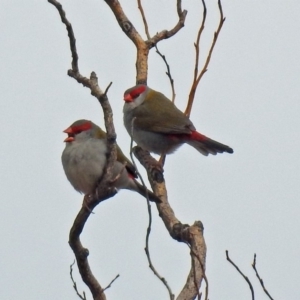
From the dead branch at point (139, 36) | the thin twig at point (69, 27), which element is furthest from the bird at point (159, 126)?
the thin twig at point (69, 27)

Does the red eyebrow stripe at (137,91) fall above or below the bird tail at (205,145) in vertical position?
above

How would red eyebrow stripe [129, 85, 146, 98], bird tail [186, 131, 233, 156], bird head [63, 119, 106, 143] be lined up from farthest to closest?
red eyebrow stripe [129, 85, 146, 98]
bird tail [186, 131, 233, 156]
bird head [63, 119, 106, 143]

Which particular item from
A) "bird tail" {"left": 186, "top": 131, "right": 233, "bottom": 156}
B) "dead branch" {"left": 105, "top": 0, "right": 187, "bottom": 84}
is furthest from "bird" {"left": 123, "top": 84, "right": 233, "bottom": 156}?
"dead branch" {"left": 105, "top": 0, "right": 187, "bottom": 84}

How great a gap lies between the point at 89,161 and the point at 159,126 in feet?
8.16

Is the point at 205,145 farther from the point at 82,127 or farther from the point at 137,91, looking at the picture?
the point at 82,127

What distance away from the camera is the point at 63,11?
4.19 m

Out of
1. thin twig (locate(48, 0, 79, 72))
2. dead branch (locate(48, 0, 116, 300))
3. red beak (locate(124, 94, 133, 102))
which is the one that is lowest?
dead branch (locate(48, 0, 116, 300))

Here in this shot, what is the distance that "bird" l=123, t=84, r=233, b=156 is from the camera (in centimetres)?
748

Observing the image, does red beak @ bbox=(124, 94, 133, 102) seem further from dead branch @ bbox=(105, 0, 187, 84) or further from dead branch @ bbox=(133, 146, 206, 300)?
dead branch @ bbox=(133, 146, 206, 300)

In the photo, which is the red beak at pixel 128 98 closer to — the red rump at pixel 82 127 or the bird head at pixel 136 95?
the bird head at pixel 136 95

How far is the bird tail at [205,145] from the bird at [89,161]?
1685 millimetres

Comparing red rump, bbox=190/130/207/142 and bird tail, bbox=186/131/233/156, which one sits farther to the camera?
red rump, bbox=190/130/207/142

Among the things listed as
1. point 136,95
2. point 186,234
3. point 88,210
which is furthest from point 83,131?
point 136,95

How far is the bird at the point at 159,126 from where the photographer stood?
748cm
